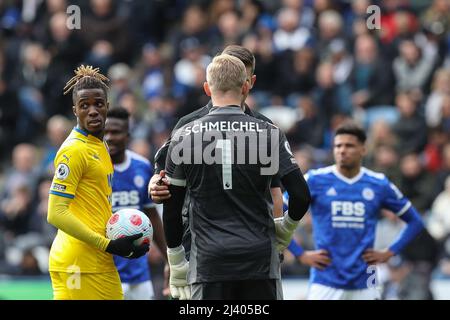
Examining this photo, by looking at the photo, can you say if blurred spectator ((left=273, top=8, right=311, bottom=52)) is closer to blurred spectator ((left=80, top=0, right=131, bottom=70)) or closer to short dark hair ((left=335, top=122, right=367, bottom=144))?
blurred spectator ((left=80, top=0, right=131, bottom=70))

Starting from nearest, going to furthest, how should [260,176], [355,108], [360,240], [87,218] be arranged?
[260,176]
[87,218]
[360,240]
[355,108]

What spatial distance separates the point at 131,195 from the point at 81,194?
6.82ft

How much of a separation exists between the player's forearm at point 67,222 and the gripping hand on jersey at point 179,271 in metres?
0.61

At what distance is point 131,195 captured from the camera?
31.0 feet

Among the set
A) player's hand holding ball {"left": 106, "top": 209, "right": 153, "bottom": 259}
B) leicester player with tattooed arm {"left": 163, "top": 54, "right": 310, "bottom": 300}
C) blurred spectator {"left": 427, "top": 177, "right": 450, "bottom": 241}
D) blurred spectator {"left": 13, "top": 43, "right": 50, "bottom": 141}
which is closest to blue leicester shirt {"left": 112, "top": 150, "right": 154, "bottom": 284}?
player's hand holding ball {"left": 106, "top": 209, "right": 153, "bottom": 259}

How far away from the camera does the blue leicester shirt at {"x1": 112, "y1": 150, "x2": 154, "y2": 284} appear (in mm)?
9406

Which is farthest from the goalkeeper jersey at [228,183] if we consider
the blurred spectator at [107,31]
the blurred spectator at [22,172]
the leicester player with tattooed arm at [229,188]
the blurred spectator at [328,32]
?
the blurred spectator at [107,31]

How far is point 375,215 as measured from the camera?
9.69m

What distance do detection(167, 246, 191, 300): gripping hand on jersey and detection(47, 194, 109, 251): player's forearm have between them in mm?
610

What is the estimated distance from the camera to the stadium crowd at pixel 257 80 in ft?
48.3

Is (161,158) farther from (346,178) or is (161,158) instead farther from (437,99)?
(437,99)
